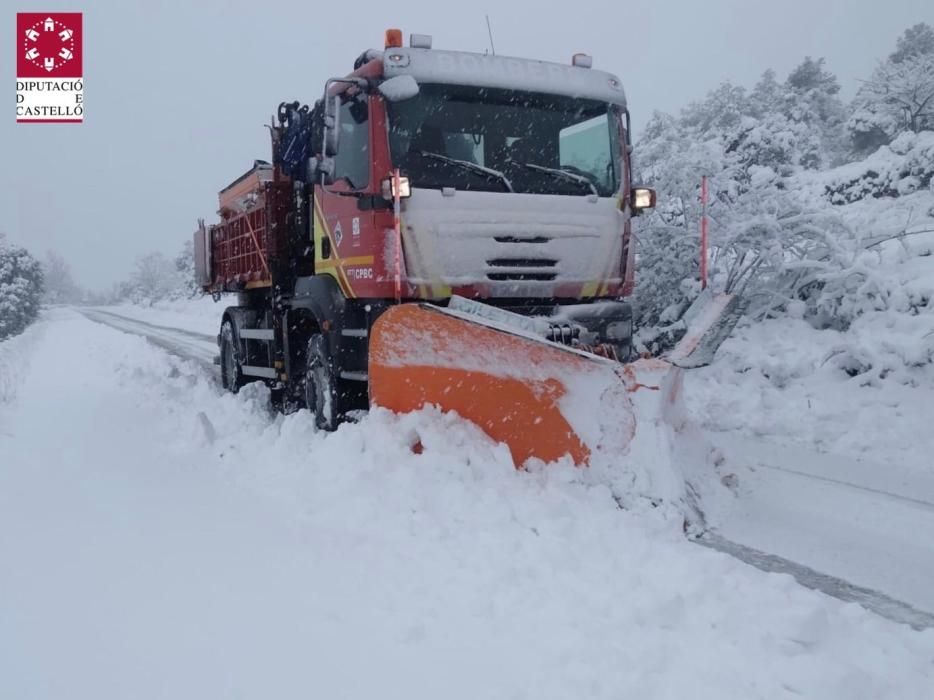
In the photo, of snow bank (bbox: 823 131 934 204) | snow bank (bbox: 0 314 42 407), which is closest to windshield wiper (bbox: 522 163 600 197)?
snow bank (bbox: 0 314 42 407)

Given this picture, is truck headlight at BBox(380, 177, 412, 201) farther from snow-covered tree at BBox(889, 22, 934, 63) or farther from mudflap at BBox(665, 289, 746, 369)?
snow-covered tree at BBox(889, 22, 934, 63)

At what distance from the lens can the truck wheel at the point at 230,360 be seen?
912cm

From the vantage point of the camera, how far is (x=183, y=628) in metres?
2.68

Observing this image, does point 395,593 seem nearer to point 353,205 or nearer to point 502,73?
point 353,205

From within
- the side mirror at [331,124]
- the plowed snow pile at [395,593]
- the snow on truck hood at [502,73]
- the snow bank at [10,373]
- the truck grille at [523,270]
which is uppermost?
the snow on truck hood at [502,73]

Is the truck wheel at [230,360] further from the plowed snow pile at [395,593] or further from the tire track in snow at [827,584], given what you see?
the tire track in snow at [827,584]

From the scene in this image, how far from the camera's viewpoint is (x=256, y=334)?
8070 mm

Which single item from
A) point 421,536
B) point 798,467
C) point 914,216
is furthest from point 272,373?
point 914,216

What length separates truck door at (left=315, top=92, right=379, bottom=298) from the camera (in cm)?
526

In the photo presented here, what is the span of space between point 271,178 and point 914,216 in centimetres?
638

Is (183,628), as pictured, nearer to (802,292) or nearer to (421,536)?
(421,536)

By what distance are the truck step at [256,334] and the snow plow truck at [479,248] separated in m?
1.16

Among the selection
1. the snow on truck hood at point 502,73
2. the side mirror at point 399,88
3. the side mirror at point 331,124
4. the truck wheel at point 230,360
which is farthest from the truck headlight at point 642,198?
the truck wheel at point 230,360

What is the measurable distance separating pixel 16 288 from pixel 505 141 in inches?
1352
